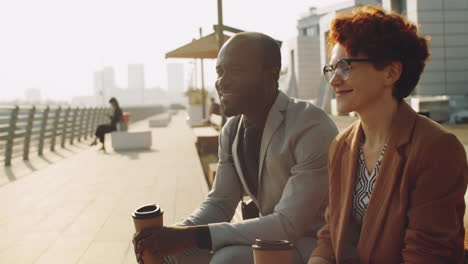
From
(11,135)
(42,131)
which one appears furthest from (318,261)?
(42,131)

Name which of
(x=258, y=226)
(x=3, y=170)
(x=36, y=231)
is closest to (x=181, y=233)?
(x=258, y=226)

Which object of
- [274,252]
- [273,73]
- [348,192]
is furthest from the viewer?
[273,73]

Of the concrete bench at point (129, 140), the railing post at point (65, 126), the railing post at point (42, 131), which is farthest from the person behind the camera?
the railing post at point (65, 126)

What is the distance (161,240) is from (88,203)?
16.4 feet

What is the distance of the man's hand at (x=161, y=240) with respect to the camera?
203cm

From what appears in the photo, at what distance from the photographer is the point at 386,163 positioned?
1750 mm

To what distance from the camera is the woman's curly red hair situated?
1.74 m

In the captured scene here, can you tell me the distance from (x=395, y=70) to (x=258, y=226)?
903mm

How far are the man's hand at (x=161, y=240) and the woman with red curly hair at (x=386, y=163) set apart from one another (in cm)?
56

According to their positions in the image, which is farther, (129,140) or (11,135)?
(129,140)

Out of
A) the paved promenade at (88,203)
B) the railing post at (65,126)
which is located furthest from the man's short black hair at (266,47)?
the railing post at (65,126)

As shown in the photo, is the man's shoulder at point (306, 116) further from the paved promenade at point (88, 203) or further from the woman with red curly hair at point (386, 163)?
the paved promenade at point (88, 203)

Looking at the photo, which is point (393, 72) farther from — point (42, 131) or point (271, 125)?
point (42, 131)

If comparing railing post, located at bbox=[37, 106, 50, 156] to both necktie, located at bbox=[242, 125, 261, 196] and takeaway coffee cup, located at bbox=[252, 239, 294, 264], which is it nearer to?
necktie, located at bbox=[242, 125, 261, 196]
